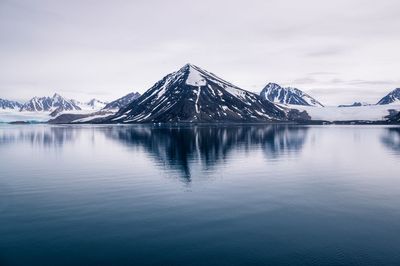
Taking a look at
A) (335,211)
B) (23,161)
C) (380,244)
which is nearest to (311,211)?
(335,211)

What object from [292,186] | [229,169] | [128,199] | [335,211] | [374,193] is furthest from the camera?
[229,169]

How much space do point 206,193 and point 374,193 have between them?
16.5 metres

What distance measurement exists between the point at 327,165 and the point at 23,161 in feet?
175

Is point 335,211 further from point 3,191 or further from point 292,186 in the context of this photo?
point 3,191

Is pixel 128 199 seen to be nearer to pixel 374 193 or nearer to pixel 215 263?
pixel 215 263

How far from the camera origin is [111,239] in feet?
73.4

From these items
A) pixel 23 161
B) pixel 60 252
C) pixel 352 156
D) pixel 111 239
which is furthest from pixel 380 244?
pixel 23 161

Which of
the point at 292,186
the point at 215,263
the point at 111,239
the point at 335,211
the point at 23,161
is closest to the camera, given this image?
the point at 215,263

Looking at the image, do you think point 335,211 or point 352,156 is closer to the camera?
point 335,211

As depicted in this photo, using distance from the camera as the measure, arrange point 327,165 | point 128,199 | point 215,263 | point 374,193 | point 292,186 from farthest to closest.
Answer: point 327,165 < point 292,186 < point 374,193 < point 128,199 < point 215,263

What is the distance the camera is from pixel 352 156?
7156 cm

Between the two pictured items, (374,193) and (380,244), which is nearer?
(380,244)

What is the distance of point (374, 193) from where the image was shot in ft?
117

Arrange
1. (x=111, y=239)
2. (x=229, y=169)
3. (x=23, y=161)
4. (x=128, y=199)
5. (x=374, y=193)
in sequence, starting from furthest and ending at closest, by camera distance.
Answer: (x=23, y=161) → (x=229, y=169) → (x=374, y=193) → (x=128, y=199) → (x=111, y=239)
